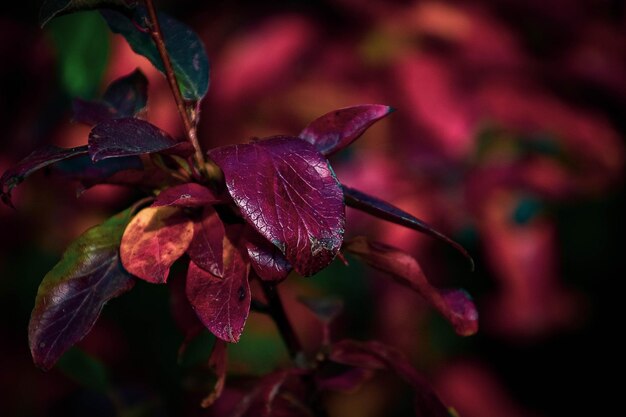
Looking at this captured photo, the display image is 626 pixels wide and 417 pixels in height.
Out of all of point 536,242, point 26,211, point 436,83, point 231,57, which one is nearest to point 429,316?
point 536,242

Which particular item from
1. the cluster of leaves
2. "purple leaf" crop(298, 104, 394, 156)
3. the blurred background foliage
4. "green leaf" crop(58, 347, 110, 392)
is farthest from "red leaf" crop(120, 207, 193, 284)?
the blurred background foliage

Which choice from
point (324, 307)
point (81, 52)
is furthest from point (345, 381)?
point (81, 52)

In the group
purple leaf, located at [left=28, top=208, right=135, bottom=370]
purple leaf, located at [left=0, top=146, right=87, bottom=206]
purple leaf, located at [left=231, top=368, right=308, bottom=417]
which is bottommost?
purple leaf, located at [left=231, top=368, right=308, bottom=417]

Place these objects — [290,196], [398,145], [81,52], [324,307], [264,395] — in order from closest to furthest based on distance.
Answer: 1. [290,196]
2. [264,395]
3. [324,307]
4. [81,52]
5. [398,145]

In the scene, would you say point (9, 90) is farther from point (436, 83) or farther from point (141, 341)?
point (436, 83)

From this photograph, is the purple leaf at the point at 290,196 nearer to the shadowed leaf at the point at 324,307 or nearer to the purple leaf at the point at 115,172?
the purple leaf at the point at 115,172

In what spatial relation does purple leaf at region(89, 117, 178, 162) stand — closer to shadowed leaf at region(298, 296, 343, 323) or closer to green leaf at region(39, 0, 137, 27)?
green leaf at region(39, 0, 137, 27)

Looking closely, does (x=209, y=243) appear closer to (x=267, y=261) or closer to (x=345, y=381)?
(x=267, y=261)
